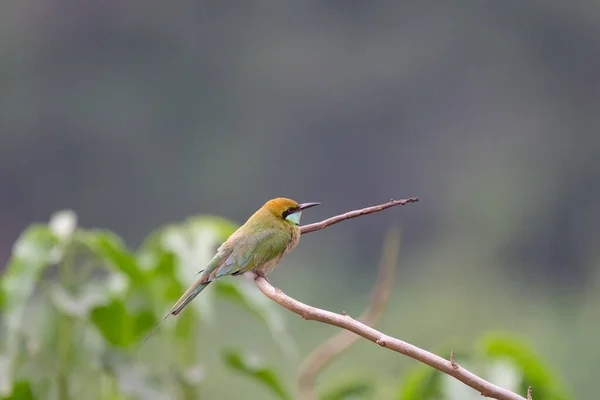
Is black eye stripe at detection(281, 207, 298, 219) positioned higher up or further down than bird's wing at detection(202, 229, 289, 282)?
higher up

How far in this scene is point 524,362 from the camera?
7.47 feet

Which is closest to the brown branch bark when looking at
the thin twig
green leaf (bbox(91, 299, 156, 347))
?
the thin twig

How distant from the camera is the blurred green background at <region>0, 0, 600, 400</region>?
14344 millimetres

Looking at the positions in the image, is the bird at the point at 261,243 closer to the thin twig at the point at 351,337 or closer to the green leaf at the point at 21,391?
the thin twig at the point at 351,337

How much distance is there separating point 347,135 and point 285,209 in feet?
45.5

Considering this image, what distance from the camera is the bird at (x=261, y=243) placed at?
184cm

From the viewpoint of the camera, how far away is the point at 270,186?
597 inches

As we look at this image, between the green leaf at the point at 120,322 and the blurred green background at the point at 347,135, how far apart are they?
34.2 ft

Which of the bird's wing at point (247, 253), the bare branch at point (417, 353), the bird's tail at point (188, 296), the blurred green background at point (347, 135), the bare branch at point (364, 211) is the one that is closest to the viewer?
the bare branch at point (417, 353)

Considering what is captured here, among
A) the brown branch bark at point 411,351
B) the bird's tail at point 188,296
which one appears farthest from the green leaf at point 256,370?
the brown branch bark at point 411,351

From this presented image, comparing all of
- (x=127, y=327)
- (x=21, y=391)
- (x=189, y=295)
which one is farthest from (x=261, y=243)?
(x=21, y=391)

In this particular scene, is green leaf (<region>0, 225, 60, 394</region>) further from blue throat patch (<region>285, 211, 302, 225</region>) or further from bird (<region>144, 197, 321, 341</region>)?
blue throat patch (<region>285, 211, 302, 225</region>)

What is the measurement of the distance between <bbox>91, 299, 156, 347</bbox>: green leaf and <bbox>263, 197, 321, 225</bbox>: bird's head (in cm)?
46

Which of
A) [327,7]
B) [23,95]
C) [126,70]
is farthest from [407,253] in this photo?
[23,95]
